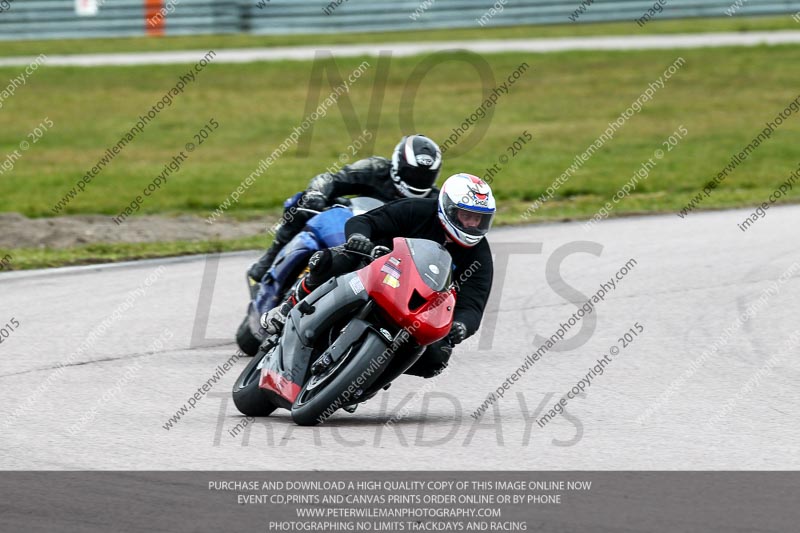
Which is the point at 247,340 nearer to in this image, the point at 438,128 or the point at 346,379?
the point at 346,379

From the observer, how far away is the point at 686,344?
10227 mm

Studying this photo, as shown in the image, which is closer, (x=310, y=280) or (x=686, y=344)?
(x=310, y=280)

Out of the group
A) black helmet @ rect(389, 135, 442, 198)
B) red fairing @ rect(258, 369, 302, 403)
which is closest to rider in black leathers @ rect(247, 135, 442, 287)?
black helmet @ rect(389, 135, 442, 198)

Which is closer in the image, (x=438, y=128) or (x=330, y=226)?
(x=330, y=226)

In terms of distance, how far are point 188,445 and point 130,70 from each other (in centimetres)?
2333

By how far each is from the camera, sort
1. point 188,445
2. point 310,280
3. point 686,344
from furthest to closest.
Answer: point 686,344 < point 310,280 < point 188,445

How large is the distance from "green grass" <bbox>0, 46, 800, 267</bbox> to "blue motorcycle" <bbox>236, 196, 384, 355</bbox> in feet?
17.8

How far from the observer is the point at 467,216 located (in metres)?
7.89

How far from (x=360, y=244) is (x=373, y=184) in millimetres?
2167

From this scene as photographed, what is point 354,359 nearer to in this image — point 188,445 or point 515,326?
point 188,445

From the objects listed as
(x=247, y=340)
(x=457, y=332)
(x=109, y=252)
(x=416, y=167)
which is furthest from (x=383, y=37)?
(x=457, y=332)

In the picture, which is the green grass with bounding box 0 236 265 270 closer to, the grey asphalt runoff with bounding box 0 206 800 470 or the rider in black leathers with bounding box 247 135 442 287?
the grey asphalt runoff with bounding box 0 206 800 470
